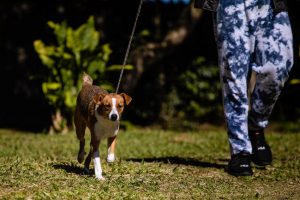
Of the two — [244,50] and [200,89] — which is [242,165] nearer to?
[244,50]

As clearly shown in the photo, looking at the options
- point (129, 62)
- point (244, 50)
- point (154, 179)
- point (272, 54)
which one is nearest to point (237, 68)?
point (244, 50)

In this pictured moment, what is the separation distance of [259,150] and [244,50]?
116 centimetres

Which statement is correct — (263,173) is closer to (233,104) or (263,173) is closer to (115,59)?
(233,104)

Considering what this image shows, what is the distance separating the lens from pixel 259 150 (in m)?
6.89

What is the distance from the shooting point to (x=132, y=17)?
14016 mm

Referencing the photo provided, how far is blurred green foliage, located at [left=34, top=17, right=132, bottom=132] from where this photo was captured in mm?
11703

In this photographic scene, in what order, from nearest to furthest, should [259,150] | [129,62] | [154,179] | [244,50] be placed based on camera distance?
1. [154,179]
2. [244,50]
3. [259,150]
4. [129,62]

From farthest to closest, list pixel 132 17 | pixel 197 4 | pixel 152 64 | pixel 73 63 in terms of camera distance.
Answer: pixel 132 17 < pixel 152 64 < pixel 73 63 < pixel 197 4

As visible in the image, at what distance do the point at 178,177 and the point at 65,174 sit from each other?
1.09 metres

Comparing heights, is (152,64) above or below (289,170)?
above

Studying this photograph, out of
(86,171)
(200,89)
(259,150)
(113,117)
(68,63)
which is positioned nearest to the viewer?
(113,117)

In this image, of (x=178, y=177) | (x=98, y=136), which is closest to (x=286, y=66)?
(x=178, y=177)

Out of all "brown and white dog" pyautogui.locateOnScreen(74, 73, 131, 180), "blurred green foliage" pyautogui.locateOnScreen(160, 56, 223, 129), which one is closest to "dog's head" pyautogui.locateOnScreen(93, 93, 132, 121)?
"brown and white dog" pyautogui.locateOnScreen(74, 73, 131, 180)

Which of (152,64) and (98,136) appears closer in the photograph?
(98,136)
